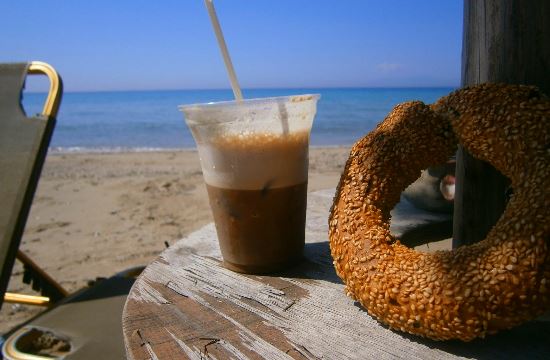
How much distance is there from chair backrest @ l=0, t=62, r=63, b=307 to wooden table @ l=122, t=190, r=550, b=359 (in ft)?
2.11

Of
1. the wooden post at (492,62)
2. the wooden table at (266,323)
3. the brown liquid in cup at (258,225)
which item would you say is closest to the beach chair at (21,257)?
the wooden table at (266,323)

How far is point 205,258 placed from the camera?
1.65 metres

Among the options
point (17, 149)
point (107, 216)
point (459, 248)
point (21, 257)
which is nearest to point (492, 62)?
point (459, 248)

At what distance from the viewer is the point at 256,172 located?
1.42 m

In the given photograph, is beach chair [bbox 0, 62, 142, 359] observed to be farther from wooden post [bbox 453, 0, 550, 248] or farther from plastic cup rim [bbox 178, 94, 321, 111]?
wooden post [bbox 453, 0, 550, 248]

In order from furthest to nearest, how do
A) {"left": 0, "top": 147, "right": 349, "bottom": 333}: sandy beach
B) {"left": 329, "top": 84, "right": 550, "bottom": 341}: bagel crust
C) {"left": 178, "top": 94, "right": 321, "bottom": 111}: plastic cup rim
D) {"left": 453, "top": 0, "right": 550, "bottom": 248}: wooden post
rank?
{"left": 0, "top": 147, "right": 349, "bottom": 333}: sandy beach
{"left": 178, "top": 94, "right": 321, "bottom": 111}: plastic cup rim
{"left": 453, "top": 0, "right": 550, "bottom": 248}: wooden post
{"left": 329, "top": 84, "right": 550, "bottom": 341}: bagel crust

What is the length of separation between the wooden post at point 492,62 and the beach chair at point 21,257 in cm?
137

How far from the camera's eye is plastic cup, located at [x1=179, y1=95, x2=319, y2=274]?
1.39 meters

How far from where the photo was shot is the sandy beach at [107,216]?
183 inches

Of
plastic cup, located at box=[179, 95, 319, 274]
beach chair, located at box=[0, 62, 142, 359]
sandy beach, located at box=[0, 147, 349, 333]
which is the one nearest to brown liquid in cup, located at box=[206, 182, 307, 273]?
plastic cup, located at box=[179, 95, 319, 274]

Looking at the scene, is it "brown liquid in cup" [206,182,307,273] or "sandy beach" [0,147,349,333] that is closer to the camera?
"brown liquid in cup" [206,182,307,273]

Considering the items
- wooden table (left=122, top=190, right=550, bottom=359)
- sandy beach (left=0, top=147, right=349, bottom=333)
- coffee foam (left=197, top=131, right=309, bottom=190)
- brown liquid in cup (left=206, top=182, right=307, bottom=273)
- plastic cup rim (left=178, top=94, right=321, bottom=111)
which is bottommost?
→ sandy beach (left=0, top=147, right=349, bottom=333)

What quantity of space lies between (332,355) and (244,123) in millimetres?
728

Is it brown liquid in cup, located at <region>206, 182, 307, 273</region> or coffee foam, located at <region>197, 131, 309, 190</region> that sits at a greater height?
coffee foam, located at <region>197, 131, 309, 190</region>
